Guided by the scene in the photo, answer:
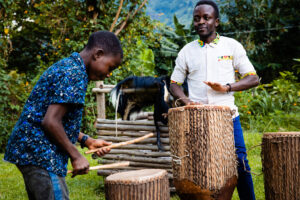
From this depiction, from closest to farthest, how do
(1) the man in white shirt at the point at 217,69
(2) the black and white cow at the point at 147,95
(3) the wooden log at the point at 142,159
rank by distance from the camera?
(1) the man in white shirt at the point at 217,69
(2) the black and white cow at the point at 147,95
(3) the wooden log at the point at 142,159

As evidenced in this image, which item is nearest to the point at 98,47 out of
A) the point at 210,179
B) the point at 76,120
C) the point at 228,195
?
the point at 76,120

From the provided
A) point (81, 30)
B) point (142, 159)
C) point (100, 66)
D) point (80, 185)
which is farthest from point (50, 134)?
point (81, 30)

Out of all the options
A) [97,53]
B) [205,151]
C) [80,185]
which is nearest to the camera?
[97,53]

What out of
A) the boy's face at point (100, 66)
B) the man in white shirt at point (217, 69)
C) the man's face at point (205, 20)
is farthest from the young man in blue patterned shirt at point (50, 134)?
the man's face at point (205, 20)

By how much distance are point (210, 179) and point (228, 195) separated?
251mm

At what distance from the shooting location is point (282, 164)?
3.02m

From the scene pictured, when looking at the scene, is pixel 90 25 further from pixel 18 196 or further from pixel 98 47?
pixel 98 47

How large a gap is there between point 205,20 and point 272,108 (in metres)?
5.48

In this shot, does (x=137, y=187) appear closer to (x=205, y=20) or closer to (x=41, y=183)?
(x=41, y=183)

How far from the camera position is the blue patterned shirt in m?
2.06

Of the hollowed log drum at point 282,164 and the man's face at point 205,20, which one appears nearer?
the hollowed log drum at point 282,164

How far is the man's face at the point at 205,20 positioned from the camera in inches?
130

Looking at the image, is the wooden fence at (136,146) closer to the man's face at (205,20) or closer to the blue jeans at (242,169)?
the blue jeans at (242,169)

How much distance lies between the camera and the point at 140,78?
4.46 m
